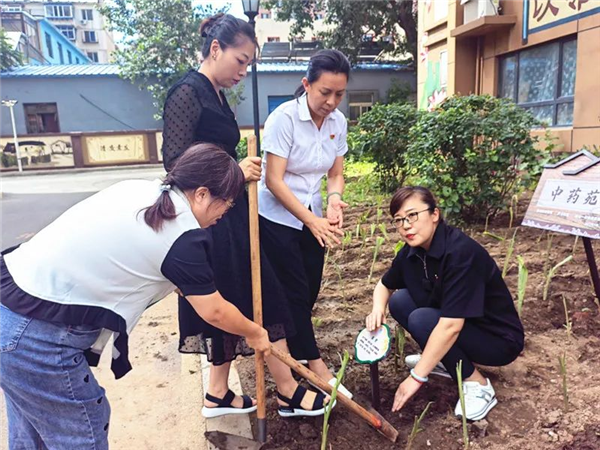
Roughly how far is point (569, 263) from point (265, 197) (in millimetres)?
2388

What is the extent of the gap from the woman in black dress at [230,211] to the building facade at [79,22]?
128 feet

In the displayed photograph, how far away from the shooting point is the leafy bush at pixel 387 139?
5.72 metres

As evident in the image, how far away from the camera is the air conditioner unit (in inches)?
285

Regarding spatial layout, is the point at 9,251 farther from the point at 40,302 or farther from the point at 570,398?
the point at 570,398

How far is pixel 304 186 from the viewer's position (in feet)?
6.88

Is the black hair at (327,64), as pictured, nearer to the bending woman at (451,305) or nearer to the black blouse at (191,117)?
the black blouse at (191,117)

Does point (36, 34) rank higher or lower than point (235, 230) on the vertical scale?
higher

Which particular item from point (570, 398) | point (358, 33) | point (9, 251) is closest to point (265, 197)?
point (9, 251)

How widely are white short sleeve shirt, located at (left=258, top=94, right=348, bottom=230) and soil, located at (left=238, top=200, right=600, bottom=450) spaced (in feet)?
2.71

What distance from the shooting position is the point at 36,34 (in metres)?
27.3

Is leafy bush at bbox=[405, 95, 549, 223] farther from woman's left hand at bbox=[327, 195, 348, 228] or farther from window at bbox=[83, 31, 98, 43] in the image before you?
window at bbox=[83, 31, 98, 43]

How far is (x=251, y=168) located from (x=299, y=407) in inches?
39.3

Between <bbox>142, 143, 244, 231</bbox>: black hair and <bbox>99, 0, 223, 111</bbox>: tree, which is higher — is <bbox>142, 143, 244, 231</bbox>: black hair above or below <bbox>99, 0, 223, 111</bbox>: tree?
below

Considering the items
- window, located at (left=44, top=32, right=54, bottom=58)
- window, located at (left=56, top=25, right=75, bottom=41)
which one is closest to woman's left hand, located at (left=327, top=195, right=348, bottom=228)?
window, located at (left=44, top=32, right=54, bottom=58)
